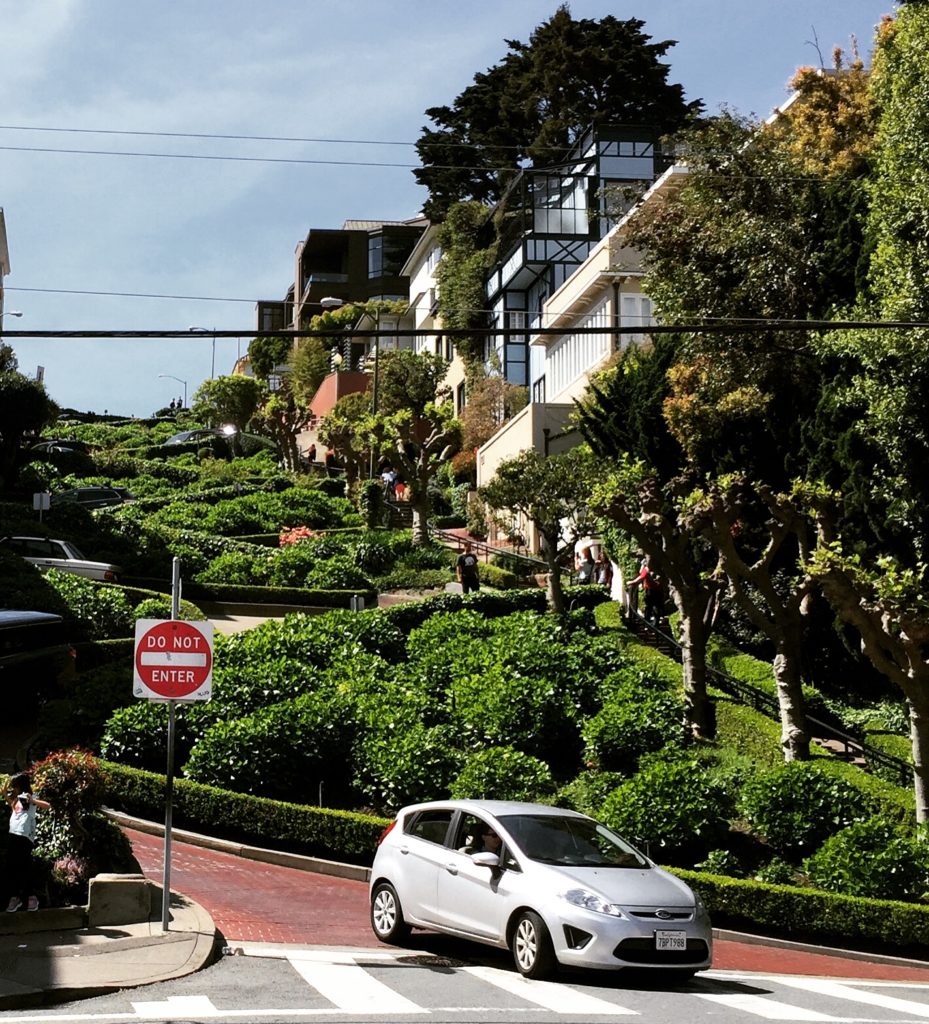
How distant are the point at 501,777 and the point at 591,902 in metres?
7.74

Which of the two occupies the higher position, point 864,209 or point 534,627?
point 864,209

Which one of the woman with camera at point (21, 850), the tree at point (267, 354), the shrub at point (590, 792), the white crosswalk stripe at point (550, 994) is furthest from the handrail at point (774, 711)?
the tree at point (267, 354)

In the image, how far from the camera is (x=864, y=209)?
28.8 meters

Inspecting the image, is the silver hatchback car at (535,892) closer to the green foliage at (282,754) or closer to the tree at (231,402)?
the green foliage at (282,754)

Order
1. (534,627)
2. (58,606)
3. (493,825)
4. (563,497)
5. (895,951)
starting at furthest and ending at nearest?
(563,497), (58,606), (534,627), (895,951), (493,825)

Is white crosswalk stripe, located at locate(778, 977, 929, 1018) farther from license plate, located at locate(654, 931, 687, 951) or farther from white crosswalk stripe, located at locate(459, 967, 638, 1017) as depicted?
white crosswalk stripe, located at locate(459, 967, 638, 1017)

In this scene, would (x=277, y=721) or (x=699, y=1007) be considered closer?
(x=699, y=1007)

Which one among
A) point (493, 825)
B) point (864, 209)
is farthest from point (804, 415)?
point (493, 825)

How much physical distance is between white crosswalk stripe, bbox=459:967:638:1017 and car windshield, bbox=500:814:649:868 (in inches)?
40.1

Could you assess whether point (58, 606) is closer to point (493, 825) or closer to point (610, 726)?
point (610, 726)

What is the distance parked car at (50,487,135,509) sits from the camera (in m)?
57.5

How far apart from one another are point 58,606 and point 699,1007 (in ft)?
70.8

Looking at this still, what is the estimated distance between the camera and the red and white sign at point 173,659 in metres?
13.5

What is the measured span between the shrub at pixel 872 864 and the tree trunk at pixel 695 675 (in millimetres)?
6312
